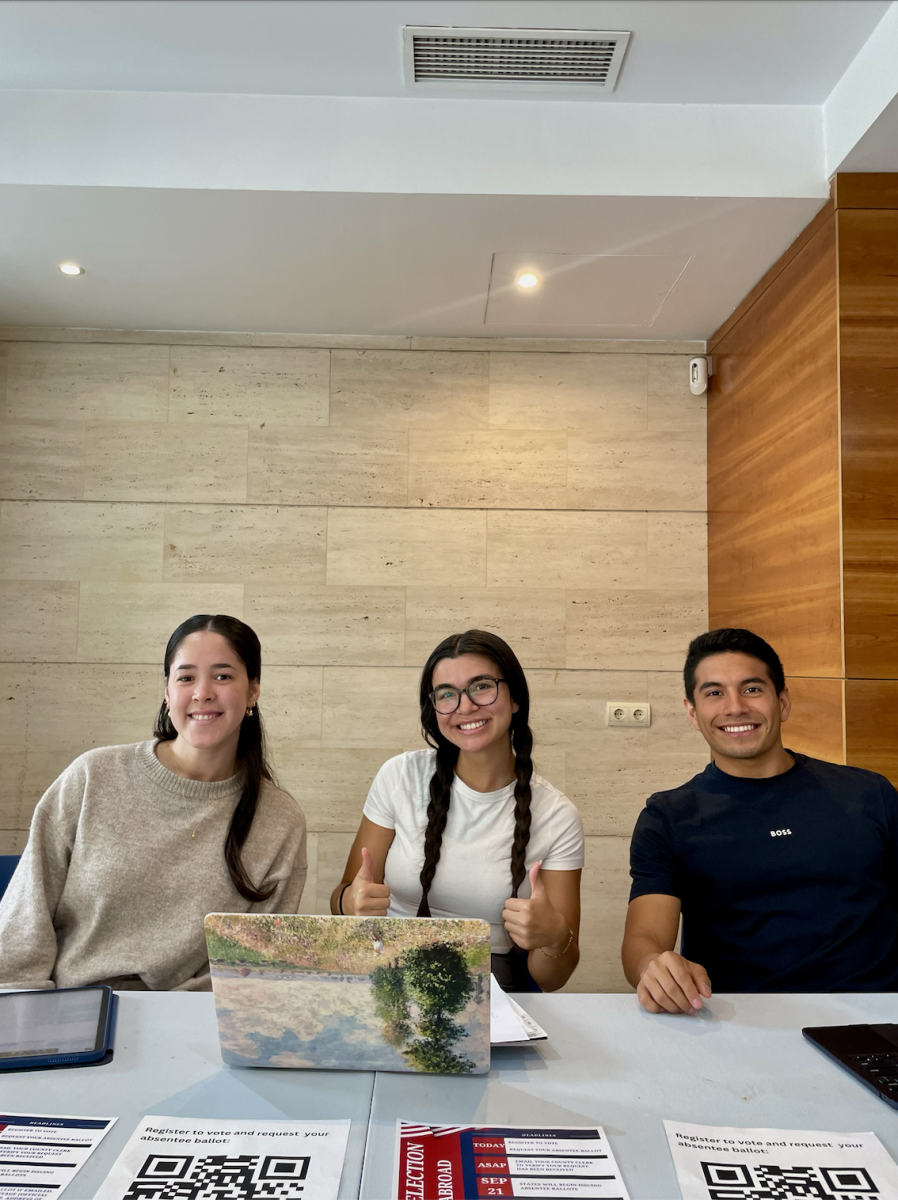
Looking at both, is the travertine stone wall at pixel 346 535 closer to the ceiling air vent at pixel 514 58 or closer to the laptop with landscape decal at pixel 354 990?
the ceiling air vent at pixel 514 58

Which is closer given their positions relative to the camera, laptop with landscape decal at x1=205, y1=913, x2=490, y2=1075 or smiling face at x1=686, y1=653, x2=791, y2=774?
laptop with landscape decal at x1=205, y1=913, x2=490, y2=1075

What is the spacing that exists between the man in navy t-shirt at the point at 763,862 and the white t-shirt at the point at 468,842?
215 millimetres

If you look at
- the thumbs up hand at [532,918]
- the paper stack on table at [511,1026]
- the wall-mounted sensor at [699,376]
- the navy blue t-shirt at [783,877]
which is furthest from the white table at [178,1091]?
the wall-mounted sensor at [699,376]

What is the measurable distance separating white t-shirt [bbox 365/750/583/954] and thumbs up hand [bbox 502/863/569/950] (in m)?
0.39

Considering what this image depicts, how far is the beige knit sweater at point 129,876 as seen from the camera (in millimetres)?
1793

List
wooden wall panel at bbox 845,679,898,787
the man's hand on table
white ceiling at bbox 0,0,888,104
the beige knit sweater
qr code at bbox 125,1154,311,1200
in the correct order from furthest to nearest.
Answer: wooden wall panel at bbox 845,679,898,787 → white ceiling at bbox 0,0,888,104 → the beige knit sweater → the man's hand on table → qr code at bbox 125,1154,311,1200

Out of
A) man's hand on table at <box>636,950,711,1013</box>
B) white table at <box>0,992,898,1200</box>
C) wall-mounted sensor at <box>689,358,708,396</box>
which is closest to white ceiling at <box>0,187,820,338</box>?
wall-mounted sensor at <box>689,358,708,396</box>

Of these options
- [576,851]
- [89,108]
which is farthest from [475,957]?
[89,108]

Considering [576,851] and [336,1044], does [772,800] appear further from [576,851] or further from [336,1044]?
[336,1044]

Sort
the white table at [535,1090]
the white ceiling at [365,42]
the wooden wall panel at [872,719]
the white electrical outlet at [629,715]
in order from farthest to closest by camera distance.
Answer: the white electrical outlet at [629,715] < the wooden wall panel at [872,719] < the white ceiling at [365,42] < the white table at [535,1090]

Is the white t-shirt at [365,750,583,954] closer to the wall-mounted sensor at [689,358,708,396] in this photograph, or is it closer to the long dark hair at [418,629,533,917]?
the long dark hair at [418,629,533,917]

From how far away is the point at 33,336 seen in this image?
150 inches

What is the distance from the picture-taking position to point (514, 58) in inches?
99.9

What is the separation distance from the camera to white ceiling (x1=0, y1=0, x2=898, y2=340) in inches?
93.5
